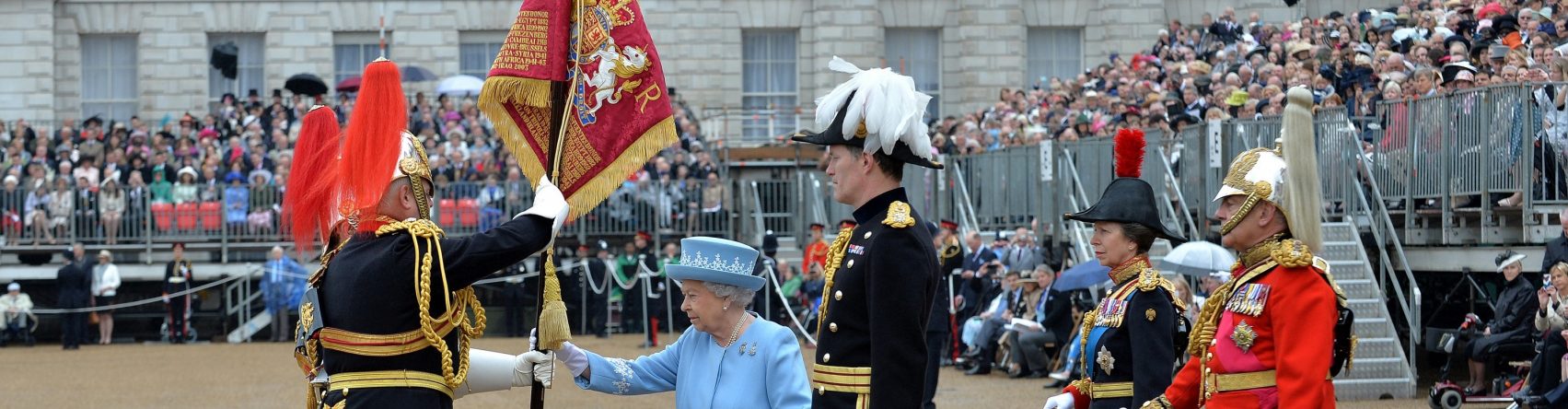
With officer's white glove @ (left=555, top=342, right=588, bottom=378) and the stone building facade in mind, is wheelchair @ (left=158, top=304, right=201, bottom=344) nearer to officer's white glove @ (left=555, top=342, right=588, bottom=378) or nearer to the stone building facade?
the stone building facade

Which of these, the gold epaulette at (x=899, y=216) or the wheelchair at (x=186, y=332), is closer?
the gold epaulette at (x=899, y=216)

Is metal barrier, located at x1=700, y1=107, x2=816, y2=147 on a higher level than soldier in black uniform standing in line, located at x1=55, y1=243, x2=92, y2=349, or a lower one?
higher

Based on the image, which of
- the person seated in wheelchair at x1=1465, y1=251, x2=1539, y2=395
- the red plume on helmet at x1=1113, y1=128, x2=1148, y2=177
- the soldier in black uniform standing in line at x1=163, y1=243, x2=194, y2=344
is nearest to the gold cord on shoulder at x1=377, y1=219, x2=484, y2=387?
the red plume on helmet at x1=1113, y1=128, x2=1148, y2=177

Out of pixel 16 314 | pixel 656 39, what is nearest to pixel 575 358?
pixel 16 314

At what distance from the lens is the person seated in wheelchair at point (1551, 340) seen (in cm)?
1165

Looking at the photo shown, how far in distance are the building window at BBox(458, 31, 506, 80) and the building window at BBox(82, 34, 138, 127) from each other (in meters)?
7.06

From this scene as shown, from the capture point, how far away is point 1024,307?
57.8 ft

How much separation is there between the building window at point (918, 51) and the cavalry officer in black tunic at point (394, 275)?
33196 millimetres

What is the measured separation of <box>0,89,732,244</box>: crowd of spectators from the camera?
85.0ft

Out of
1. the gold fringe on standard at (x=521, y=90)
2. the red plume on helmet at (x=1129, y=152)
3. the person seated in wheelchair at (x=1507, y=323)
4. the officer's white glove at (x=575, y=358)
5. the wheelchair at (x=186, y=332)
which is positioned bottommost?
the wheelchair at (x=186, y=332)

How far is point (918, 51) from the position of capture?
39031 millimetres

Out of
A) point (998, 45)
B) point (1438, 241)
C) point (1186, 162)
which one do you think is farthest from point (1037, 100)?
point (1438, 241)

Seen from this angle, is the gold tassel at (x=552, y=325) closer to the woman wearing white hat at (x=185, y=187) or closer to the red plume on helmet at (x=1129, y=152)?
the red plume on helmet at (x=1129, y=152)

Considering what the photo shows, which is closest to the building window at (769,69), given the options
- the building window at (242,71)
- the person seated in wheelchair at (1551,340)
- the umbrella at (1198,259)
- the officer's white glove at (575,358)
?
the building window at (242,71)
